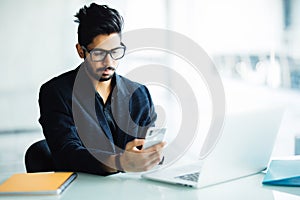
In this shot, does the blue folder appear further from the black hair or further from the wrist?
the black hair

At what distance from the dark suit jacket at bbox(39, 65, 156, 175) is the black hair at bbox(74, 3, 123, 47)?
0.17 metres

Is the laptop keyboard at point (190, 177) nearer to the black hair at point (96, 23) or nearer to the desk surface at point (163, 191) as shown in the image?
the desk surface at point (163, 191)

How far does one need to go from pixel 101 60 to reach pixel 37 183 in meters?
0.77

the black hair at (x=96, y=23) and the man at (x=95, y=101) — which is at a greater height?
the black hair at (x=96, y=23)

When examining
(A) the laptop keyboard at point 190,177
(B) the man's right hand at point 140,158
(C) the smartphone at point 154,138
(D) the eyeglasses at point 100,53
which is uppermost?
(D) the eyeglasses at point 100,53

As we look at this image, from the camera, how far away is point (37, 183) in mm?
1363

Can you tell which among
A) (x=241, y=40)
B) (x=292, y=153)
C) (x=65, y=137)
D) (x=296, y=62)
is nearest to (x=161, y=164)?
(x=65, y=137)

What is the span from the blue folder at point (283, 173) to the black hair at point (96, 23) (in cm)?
101

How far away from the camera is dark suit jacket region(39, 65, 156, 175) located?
1.69m

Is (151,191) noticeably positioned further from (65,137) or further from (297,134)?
(297,134)

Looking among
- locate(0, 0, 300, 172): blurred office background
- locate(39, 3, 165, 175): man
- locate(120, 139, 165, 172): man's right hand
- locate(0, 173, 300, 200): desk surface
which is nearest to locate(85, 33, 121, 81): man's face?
locate(39, 3, 165, 175): man

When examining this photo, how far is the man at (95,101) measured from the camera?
182 centimetres

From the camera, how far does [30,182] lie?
54.4 inches

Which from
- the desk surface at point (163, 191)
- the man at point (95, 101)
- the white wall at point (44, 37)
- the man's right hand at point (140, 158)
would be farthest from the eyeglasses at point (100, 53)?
the white wall at point (44, 37)
